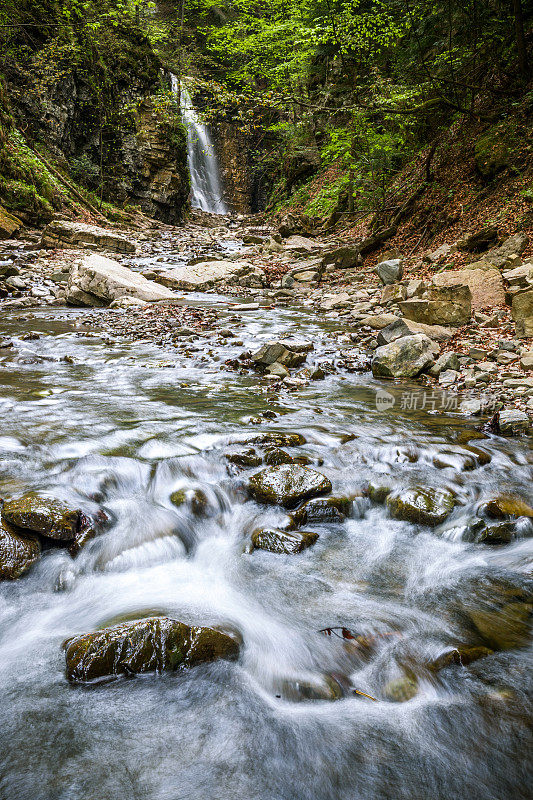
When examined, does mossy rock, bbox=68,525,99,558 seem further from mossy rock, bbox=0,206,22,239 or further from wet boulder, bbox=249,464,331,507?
mossy rock, bbox=0,206,22,239

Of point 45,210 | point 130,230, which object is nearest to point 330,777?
point 45,210

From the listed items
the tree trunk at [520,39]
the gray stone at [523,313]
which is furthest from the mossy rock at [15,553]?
the tree trunk at [520,39]

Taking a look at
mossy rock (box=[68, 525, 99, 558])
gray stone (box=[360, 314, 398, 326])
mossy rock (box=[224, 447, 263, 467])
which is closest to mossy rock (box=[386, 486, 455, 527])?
mossy rock (box=[224, 447, 263, 467])

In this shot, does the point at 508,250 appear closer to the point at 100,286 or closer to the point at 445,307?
the point at 445,307

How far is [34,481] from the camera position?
3.26 metres

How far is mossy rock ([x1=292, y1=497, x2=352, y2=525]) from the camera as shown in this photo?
3.26 metres

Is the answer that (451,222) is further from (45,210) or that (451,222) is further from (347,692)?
(45,210)

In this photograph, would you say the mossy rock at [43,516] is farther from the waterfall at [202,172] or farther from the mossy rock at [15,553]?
the waterfall at [202,172]

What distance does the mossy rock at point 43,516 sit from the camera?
2631 mm

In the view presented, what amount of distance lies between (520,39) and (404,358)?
8.32 meters

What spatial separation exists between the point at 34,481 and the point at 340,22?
13.3 m

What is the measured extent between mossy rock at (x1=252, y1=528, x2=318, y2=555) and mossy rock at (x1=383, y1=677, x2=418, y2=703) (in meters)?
1.01

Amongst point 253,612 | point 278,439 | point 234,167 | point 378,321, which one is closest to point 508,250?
point 378,321

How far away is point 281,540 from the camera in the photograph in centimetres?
302
